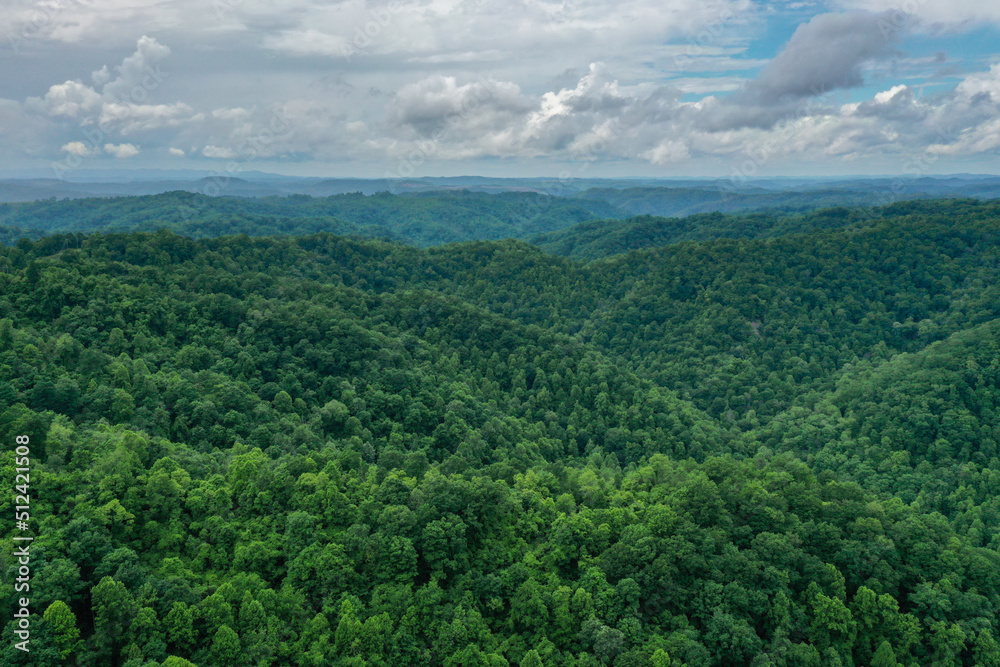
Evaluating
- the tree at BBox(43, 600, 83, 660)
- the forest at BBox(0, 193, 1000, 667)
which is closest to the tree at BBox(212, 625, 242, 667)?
the forest at BBox(0, 193, 1000, 667)

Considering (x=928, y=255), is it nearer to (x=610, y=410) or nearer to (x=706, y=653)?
(x=610, y=410)

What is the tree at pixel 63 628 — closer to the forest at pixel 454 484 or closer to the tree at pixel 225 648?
the forest at pixel 454 484

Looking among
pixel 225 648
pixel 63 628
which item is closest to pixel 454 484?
pixel 225 648

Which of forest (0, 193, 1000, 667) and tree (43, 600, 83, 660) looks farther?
forest (0, 193, 1000, 667)

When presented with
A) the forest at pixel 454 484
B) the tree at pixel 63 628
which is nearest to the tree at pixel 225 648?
the forest at pixel 454 484

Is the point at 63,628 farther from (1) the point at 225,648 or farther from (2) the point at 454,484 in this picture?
(2) the point at 454,484

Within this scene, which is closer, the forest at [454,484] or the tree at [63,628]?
the tree at [63,628]

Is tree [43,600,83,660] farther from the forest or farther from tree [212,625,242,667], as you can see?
tree [212,625,242,667]

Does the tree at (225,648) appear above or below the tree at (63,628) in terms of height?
below

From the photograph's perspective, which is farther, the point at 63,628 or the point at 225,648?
the point at 225,648
